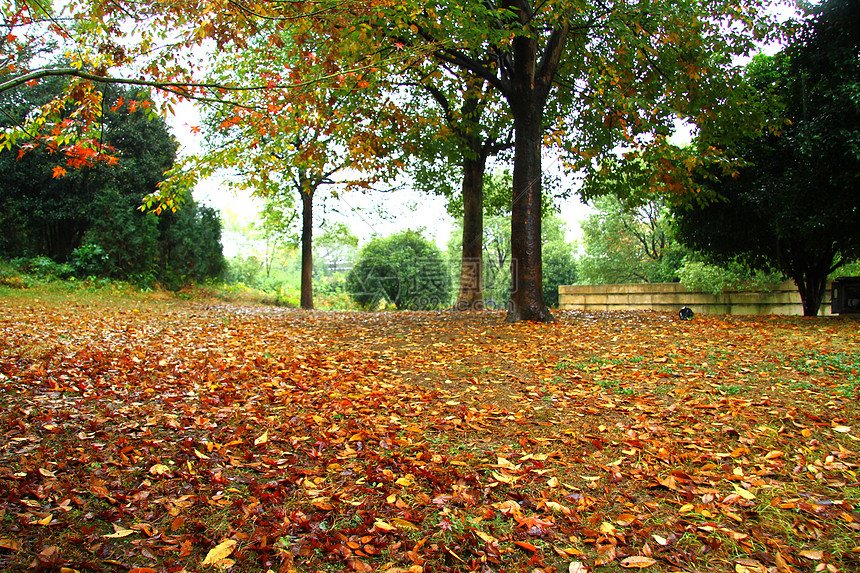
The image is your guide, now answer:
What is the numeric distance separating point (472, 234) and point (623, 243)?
11368 mm

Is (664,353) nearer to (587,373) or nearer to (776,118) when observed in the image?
(587,373)

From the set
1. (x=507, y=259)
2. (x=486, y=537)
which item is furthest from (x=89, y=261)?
(x=507, y=259)

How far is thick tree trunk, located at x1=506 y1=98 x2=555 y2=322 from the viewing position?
8125 mm

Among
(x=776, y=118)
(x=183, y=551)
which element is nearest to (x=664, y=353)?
(x=183, y=551)

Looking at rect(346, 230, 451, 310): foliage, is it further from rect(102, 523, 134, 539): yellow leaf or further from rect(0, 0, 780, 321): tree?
rect(102, 523, 134, 539): yellow leaf

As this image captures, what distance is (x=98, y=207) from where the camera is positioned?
14.4 m

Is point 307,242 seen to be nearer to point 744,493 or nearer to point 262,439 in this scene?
point 262,439

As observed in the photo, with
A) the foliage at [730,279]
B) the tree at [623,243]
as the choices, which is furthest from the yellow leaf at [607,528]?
the tree at [623,243]

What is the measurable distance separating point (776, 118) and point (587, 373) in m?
7.70

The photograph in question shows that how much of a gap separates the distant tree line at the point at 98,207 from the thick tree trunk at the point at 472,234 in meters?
9.71

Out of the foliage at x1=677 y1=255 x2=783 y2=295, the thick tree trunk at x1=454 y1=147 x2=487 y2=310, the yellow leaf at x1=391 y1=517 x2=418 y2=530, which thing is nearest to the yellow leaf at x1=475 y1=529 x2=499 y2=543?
the yellow leaf at x1=391 y1=517 x2=418 y2=530

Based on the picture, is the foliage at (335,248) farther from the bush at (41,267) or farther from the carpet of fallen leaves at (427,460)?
the carpet of fallen leaves at (427,460)

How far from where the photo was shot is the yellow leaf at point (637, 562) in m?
2.13

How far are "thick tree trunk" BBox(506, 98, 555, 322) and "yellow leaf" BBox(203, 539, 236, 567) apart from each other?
21.0 ft
